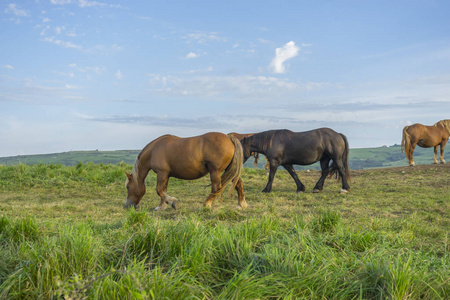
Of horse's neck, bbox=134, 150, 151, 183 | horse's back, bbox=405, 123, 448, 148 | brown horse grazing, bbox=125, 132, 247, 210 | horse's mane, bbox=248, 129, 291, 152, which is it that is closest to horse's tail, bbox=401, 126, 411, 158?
horse's back, bbox=405, 123, 448, 148

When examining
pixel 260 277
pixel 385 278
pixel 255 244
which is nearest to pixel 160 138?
pixel 255 244

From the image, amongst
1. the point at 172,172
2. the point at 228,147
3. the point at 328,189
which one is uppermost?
the point at 228,147

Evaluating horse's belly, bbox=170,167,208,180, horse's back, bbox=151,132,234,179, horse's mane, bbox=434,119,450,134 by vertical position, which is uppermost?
horse's mane, bbox=434,119,450,134

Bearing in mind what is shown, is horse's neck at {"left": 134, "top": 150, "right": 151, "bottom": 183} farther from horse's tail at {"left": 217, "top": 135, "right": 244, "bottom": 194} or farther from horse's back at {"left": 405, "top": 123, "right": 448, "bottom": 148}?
horse's back at {"left": 405, "top": 123, "right": 448, "bottom": 148}

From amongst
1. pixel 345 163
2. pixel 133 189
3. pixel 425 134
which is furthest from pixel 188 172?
pixel 425 134

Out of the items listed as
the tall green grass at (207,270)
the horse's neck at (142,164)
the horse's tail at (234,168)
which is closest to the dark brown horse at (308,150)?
the horse's tail at (234,168)

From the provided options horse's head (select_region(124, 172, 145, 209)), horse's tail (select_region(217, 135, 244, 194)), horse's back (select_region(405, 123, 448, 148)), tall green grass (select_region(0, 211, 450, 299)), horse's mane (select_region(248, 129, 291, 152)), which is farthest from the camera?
horse's back (select_region(405, 123, 448, 148))

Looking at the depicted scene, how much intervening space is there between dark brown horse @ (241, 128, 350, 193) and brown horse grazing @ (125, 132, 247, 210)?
3082mm

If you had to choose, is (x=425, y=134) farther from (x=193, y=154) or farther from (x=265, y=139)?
(x=193, y=154)

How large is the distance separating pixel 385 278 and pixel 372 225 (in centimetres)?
229

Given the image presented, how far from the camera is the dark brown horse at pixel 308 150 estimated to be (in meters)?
10.2

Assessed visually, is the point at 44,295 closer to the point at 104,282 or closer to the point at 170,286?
the point at 104,282

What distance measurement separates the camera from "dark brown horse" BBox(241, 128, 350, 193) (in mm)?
10172

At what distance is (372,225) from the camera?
15.5 ft
